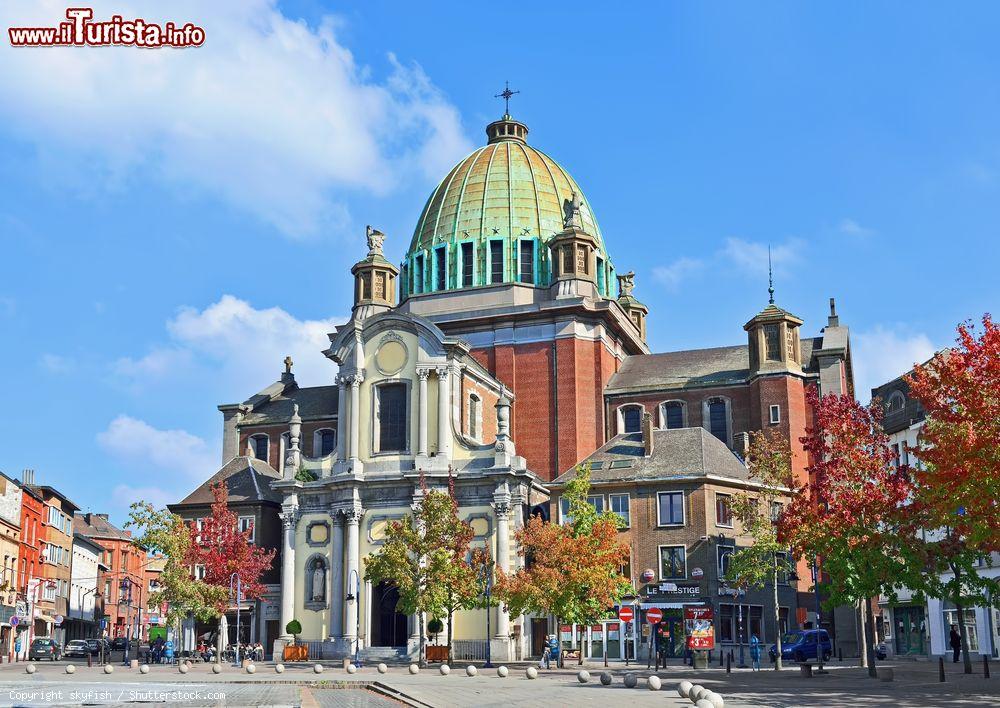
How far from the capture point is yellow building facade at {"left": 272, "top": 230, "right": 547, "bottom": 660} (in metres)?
62.4

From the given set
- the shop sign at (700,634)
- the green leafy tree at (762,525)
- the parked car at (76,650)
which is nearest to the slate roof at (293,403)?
the parked car at (76,650)

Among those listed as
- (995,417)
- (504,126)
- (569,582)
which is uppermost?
(504,126)

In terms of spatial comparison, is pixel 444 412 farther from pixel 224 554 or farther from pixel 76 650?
pixel 76 650

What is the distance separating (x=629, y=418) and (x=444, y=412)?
548 inches

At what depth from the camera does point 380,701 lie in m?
30.2

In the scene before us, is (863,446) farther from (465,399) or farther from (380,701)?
(465,399)

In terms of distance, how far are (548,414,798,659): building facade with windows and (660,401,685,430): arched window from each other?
7376 millimetres

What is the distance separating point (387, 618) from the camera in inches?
2584

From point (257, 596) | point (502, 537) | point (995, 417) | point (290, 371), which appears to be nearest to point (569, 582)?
point (502, 537)

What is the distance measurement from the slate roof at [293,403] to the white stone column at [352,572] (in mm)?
14120

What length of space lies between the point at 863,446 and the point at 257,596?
36956 mm

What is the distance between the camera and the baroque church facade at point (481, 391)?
209ft

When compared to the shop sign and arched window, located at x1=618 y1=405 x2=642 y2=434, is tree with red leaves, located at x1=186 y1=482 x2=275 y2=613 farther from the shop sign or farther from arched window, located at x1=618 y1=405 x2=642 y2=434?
the shop sign

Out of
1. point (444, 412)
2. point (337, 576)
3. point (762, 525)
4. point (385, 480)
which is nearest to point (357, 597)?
point (337, 576)
